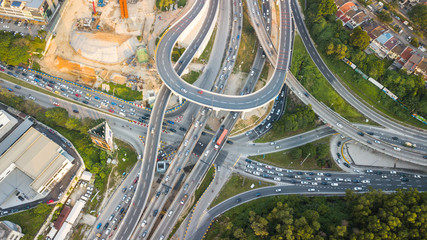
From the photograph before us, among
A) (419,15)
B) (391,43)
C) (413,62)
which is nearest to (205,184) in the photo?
(391,43)

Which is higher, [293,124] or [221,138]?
[293,124]

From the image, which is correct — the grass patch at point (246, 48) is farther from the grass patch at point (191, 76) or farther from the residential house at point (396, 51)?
the residential house at point (396, 51)

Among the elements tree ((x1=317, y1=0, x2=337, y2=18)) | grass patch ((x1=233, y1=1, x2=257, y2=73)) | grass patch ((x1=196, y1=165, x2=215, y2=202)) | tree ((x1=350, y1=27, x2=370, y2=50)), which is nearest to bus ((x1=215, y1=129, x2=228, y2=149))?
grass patch ((x1=196, y1=165, x2=215, y2=202))

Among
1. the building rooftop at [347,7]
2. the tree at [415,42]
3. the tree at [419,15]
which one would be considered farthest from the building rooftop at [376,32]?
the building rooftop at [347,7]

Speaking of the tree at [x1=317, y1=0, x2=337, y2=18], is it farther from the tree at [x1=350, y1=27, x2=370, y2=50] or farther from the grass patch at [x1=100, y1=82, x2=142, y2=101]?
the grass patch at [x1=100, y1=82, x2=142, y2=101]

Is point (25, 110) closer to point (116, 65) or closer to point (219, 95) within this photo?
point (116, 65)

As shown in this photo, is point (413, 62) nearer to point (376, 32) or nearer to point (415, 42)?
point (415, 42)
